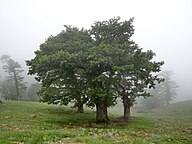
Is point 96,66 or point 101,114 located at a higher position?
point 96,66

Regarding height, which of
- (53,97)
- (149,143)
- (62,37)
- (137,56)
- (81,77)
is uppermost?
(62,37)

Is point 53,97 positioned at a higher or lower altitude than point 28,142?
higher

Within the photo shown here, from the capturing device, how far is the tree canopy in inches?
1257

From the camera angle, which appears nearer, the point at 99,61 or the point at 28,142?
the point at 28,142

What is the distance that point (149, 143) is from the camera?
67.9ft

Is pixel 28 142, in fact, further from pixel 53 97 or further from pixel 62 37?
pixel 62 37

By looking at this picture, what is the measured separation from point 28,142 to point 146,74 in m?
21.9

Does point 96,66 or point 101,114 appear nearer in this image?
point 96,66

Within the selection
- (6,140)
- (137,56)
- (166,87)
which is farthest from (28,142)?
(166,87)

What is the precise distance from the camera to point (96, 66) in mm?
32750

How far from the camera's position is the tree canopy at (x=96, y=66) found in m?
31.9

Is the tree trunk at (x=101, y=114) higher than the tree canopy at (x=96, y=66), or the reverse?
the tree canopy at (x=96, y=66)

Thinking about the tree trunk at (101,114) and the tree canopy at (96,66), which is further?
the tree trunk at (101,114)

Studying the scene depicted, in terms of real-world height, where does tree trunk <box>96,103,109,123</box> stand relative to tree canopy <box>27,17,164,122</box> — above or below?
below
